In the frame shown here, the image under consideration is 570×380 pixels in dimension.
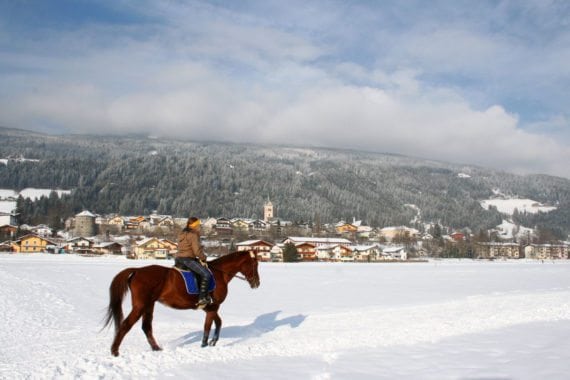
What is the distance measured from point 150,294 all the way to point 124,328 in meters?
0.90

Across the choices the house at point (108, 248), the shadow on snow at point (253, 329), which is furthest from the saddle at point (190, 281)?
the house at point (108, 248)

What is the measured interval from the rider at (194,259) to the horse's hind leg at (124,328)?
58.3 inches

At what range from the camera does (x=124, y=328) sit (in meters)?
10.2

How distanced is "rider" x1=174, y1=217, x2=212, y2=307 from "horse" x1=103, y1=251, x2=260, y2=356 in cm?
20

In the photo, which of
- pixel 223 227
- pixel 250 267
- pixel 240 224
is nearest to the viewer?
pixel 250 267

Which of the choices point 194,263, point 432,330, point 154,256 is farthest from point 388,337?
point 154,256

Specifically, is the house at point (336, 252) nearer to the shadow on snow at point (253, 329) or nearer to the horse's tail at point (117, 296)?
the shadow on snow at point (253, 329)

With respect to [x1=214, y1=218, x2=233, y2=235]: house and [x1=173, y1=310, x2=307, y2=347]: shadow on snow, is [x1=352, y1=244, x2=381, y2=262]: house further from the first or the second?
[x1=173, y1=310, x2=307, y2=347]: shadow on snow

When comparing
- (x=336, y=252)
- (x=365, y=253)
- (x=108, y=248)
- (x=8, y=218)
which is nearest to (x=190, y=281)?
(x=108, y=248)

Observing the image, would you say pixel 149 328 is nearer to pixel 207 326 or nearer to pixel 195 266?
pixel 207 326

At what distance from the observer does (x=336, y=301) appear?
25219 millimetres

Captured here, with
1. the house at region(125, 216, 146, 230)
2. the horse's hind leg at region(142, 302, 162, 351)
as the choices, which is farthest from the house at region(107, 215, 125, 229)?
the horse's hind leg at region(142, 302, 162, 351)

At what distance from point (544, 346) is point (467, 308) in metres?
8.30

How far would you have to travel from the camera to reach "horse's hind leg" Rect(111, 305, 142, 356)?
32.4ft
